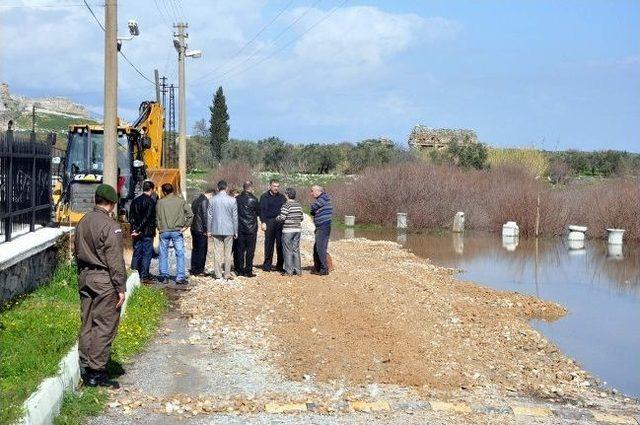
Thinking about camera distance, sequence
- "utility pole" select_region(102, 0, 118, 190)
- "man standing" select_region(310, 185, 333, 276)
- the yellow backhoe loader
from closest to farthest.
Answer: "utility pole" select_region(102, 0, 118, 190)
"man standing" select_region(310, 185, 333, 276)
the yellow backhoe loader

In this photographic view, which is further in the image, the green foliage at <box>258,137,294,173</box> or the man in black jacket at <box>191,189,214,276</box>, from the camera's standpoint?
the green foliage at <box>258,137,294,173</box>

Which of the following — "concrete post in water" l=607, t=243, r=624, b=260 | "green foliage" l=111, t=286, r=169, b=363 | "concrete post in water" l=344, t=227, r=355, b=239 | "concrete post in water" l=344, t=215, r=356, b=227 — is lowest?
"concrete post in water" l=607, t=243, r=624, b=260

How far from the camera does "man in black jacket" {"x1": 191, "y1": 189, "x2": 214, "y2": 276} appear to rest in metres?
17.8

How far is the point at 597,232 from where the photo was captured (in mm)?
42188

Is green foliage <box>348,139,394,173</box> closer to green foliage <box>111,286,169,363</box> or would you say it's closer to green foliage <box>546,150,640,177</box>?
green foliage <box>546,150,640,177</box>

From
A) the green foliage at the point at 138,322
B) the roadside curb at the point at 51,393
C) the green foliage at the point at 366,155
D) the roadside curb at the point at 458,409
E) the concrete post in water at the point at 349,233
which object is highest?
the green foliage at the point at 366,155

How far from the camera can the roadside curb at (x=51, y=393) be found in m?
7.01

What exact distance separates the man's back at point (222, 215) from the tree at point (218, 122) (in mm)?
77544

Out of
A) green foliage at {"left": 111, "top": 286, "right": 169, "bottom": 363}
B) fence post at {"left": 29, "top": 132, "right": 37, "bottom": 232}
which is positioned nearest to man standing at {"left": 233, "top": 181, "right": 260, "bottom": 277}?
green foliage at {"left": 111, "top": 286, "right": 169, "bottom": 363}

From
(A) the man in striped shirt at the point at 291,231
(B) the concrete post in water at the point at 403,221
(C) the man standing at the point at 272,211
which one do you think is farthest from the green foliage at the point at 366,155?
(A) the man in striped shirt at the point at 291,231

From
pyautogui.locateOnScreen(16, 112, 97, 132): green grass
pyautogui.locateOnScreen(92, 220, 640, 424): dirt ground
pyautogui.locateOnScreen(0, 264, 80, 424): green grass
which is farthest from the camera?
pyautogui.locateOnScreen(16, 112, 97, 132): green grass

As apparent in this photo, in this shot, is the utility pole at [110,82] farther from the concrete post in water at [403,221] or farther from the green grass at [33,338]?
the concrete post in water at [403,221]

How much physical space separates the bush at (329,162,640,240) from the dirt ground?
25.1 metres

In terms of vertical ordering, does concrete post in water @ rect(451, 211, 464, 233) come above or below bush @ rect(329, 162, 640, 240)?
below
